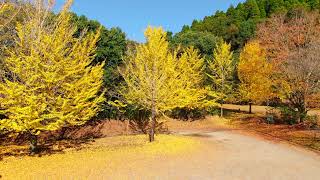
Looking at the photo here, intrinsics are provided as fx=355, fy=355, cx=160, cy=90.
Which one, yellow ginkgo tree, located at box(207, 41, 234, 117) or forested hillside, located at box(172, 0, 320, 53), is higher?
forested hillside, located at box(172, 0, 320, 53)

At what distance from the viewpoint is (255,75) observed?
105 ft

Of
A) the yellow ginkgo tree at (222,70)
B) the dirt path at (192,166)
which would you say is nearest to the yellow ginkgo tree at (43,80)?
the dirt path at (192,166)

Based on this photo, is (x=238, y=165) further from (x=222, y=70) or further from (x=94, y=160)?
(x=222, y=70)

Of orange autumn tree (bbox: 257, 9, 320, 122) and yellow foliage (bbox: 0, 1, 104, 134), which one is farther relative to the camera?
orange autumn tree (bbox: 257, 9, 320, 122)

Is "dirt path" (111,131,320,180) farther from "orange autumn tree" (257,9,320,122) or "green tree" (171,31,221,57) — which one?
"green tree" (171,31,221,57)

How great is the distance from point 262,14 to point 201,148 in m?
61.1

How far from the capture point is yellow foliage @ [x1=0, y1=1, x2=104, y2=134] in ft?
41.0

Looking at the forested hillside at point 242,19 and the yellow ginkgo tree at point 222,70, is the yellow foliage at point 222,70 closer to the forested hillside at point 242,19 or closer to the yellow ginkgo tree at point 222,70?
the yellow ginkgo tree at point 222,70

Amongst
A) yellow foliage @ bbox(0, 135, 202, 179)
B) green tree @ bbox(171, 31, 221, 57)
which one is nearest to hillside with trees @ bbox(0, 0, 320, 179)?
yellow foliage @ bbox(0, 135, 202, 179)

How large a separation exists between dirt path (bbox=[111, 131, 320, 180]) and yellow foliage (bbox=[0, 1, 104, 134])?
361 centimetres

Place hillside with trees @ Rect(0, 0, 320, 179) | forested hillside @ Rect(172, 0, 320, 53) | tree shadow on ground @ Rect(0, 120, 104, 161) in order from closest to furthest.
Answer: hillside with trees @ Rect(0, 0, 320, 179) < tree shadow on ground @ Rect(0, 120, 104, 161) < forested hillside @ Rect(172, 0, 320, 53)

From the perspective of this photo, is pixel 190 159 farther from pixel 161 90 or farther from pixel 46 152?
pixel 46 152

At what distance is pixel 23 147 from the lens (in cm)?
1711

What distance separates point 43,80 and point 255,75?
2267cm
